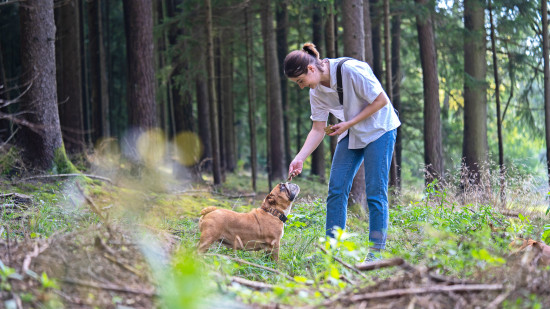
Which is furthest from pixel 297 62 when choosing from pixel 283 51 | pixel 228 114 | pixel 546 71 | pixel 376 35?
pixel 228 114

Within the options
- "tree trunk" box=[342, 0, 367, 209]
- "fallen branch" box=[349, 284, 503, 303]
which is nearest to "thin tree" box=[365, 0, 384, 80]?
"tree trunk" box=[342, 0, 367, 209]

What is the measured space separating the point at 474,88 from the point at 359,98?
11.9m

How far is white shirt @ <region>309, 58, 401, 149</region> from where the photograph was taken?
4789mm

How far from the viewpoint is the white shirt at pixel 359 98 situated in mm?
4789

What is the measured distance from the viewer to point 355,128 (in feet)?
16.3

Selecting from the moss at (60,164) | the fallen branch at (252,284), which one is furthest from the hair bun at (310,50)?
the moss at (60,164)

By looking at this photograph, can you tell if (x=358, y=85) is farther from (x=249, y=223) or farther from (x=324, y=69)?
(x=249, y=223)

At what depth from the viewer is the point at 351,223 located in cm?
809

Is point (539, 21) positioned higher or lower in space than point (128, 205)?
higher

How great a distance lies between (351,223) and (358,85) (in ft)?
12.3

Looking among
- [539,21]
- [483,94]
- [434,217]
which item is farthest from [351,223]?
[539,21]

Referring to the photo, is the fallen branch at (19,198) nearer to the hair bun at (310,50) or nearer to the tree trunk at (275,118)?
the hair bun at (310,50)

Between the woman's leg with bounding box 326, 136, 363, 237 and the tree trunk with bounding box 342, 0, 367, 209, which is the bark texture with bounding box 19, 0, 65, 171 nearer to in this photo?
the tree trunk with bounding box 342, 0, 367, 209

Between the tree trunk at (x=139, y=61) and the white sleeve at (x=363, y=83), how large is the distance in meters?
7.80
